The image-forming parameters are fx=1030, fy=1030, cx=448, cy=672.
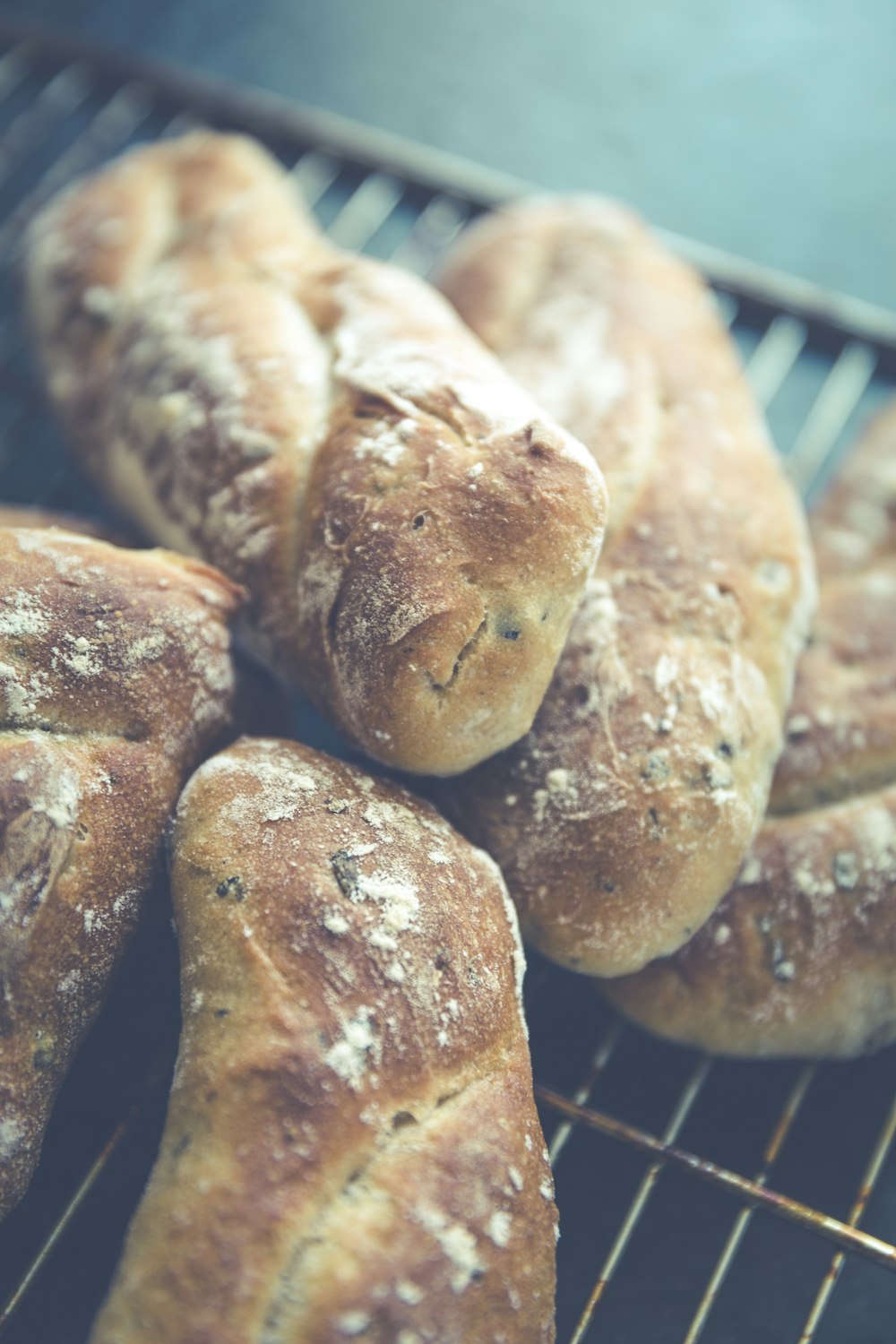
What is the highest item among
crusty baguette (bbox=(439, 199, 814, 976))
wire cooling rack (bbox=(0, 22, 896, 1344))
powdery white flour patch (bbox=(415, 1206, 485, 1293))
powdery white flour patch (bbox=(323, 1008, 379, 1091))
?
crusty baguette (bbox=(439, 199, 814, 976))

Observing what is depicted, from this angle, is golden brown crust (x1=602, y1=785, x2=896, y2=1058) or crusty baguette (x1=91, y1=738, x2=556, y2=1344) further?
golden brown crust (x1=602, y1=785, x2=896, y2=1058)

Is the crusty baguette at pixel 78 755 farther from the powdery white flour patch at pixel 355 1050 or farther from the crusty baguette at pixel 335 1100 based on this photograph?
the powdery white flour patch at pixel 355 1050

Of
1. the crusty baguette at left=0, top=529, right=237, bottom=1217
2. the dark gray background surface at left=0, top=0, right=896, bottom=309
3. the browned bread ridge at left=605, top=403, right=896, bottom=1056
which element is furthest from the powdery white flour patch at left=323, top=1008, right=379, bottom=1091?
the dark gray background surface at left=0, top=0, right=896, bottom=309

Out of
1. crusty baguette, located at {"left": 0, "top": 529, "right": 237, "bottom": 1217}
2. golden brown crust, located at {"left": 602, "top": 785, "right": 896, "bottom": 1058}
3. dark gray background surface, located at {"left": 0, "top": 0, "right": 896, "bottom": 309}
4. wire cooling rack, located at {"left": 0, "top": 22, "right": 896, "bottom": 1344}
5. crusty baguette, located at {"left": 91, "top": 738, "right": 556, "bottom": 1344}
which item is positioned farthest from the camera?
dark gray background surface, located at {"left": 0, "top": 0, "right": 896, "bottom": 309}

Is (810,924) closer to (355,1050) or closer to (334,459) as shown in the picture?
(355,1050)

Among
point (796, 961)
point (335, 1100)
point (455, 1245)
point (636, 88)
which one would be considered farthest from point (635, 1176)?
point (636, 88)

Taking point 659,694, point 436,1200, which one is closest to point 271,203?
point 659,694

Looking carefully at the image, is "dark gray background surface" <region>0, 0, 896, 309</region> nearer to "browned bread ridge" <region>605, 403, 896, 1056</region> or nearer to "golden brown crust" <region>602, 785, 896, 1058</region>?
"browned bread ridge" <region>605, 403, 896, 1056</region>
